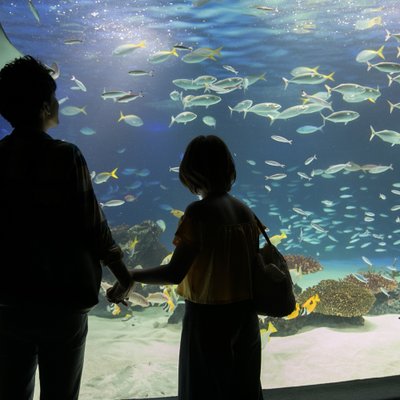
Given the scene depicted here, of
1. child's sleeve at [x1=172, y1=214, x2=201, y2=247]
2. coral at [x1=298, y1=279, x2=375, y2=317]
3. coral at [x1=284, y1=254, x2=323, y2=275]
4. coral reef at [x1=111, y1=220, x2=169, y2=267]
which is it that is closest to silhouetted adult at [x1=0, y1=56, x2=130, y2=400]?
child's sleeve at [x1=172, y1=214, x2=201, y2=247]

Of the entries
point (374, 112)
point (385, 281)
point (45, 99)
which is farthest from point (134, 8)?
point (374, 112)

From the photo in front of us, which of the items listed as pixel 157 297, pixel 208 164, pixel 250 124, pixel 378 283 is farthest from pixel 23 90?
pixel 250 124

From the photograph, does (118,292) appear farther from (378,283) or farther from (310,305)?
(378,283)

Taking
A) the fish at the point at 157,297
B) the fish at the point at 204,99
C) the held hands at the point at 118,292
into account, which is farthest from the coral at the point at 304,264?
the held hands at the point at 118,292

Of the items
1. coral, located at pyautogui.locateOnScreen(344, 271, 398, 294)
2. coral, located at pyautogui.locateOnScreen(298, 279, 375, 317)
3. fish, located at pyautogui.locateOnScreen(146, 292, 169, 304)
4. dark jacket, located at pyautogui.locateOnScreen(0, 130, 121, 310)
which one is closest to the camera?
dark jacket, located at pyautogui.locateOnScreen(0, 130, 121, 310)

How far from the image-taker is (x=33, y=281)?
1.52 m

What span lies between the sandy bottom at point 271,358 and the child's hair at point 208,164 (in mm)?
2622

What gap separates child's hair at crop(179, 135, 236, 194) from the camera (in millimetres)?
1899

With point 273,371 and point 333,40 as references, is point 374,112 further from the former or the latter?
point 273,371

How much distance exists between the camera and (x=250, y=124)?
30109 mm

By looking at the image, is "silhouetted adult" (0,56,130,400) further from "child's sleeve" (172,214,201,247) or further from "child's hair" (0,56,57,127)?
"child's sleeve" (172,214,201,247)

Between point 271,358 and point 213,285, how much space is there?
3.44 m

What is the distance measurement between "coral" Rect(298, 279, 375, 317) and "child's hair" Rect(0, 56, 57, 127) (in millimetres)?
6072

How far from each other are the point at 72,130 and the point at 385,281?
22923 mm
